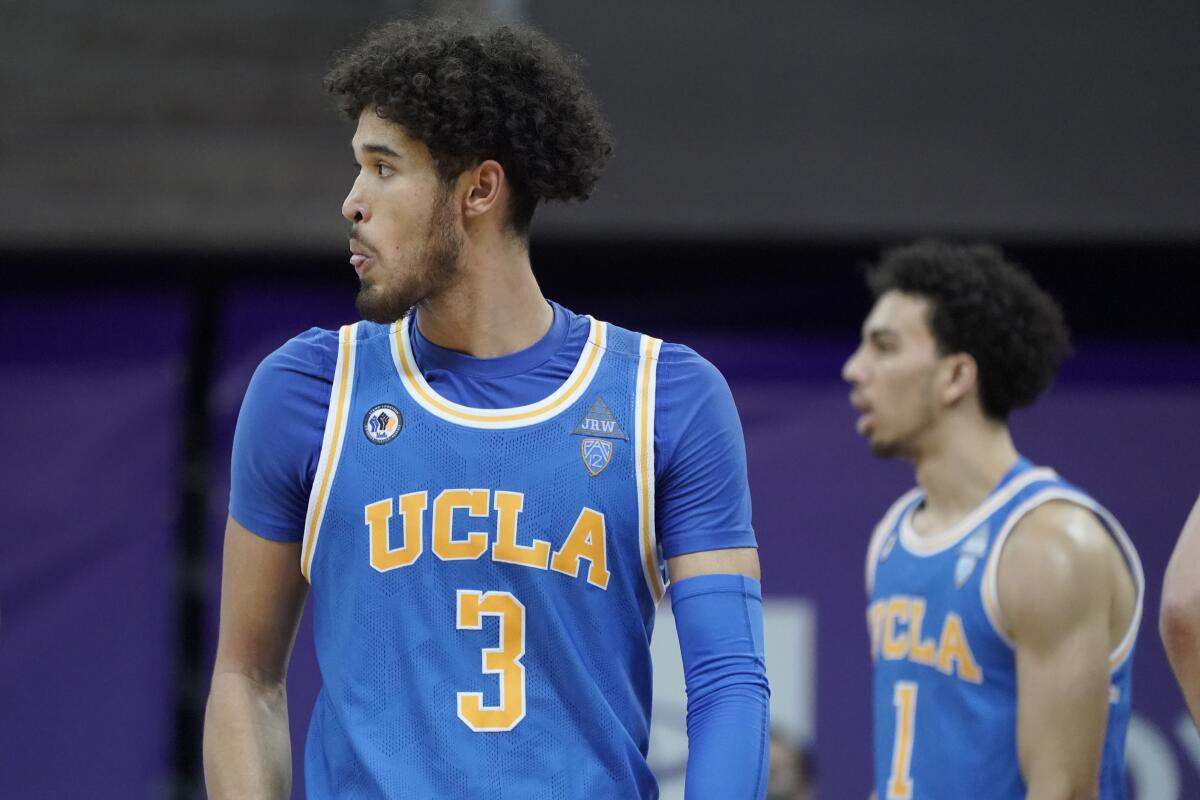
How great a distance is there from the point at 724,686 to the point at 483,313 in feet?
2.37

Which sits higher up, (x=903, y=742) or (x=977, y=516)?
(x=977, y=516)

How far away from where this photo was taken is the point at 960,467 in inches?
186

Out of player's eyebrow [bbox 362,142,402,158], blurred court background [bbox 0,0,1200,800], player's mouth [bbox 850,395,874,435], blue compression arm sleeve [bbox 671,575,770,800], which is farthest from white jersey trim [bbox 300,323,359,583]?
blurred court background [bbox 0,0,1200,800]

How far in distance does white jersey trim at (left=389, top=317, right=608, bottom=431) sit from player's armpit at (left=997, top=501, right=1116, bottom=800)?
1.73m

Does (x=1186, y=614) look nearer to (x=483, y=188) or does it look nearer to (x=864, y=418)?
(x=483, y=188)

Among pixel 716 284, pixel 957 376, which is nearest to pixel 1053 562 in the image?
pixel 957 376

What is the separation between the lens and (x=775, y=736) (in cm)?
612

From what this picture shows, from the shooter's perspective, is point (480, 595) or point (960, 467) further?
point (960, 467)

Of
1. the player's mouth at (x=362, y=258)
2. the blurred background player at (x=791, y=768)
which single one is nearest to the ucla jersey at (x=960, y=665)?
the blurred background player at (x=791, y=768)

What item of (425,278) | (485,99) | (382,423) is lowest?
(382,423)

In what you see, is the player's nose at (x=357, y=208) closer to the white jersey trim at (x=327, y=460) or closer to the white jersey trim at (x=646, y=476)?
the white jersey trim at (x=327, y=460)

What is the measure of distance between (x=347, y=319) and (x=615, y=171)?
1172mm

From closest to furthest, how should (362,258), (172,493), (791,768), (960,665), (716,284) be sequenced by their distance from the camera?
(362,258) → (960,665) → (791,768) → (172,493) → (716,284)

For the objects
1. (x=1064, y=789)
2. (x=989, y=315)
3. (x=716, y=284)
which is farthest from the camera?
(x=716, y=284)
